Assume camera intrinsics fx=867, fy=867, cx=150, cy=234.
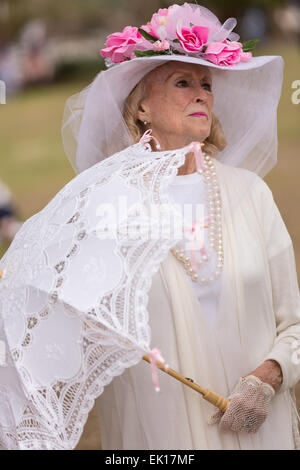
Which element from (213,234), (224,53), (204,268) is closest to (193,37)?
(224,53)

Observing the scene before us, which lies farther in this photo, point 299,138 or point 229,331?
point 299,138

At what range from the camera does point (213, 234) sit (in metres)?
2.78

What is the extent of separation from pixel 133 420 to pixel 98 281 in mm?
618

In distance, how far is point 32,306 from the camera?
2521 millimetres

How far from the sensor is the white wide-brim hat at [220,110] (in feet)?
9.46

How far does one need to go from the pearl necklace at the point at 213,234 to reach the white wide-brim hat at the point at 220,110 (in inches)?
5.9

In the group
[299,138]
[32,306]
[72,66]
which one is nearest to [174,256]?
[32,306]

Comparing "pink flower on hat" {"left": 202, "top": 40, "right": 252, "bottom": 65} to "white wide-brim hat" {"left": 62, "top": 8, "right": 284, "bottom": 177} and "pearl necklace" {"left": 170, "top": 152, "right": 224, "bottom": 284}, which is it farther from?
"pearl necklace" {"left": 170, "top": 152, "right": 224, "bottom": 284}

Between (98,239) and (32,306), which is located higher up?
(98,239)

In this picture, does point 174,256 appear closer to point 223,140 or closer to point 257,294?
point 257,294

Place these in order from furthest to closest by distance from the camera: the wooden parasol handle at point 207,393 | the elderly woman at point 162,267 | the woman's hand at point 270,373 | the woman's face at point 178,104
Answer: the woman's face at point 178,104 < the woman's hand at point 270,373 < the wooden parasol handle at point 207,393 < the elderly woman at point 162,267

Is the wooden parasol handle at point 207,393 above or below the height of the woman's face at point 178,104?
below

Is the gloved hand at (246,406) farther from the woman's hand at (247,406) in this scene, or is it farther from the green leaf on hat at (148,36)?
the green leaf on hat at (148,36)

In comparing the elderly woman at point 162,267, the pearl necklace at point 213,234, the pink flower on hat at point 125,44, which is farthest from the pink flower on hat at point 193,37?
the pearl necklace at point 213,234
